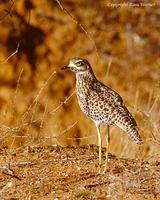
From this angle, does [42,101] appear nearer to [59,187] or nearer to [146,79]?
[146,79]

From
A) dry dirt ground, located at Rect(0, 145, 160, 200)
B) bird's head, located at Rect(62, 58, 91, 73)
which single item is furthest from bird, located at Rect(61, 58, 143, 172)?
dry dirt ground, located at Rect(0, 145, 160, 200)

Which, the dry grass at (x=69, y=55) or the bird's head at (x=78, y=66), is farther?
the dry grass at (x=69, y=55)

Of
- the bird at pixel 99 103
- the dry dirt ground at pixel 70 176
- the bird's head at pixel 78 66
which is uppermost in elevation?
the bird's head at pixel 78 66

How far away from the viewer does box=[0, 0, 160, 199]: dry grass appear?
9539mm

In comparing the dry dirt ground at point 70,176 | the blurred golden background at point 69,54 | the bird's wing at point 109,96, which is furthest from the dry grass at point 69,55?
the bird's wing at point 109,96

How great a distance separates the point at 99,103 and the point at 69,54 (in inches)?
166

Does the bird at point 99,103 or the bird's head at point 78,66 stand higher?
the bird's head at point 78,66

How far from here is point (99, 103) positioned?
241 inches

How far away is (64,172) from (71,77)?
13.6 ft

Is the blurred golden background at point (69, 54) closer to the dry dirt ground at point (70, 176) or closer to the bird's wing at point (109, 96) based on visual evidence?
the dry dirt ground at point (70, 176)

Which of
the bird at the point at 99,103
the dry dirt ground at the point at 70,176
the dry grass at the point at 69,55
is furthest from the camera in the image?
the dry grass at the point at 69,55

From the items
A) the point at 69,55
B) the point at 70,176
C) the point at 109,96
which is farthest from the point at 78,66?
the point at 69,55

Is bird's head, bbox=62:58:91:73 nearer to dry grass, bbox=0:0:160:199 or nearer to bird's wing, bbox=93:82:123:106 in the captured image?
bird's wing, bbox=93:82:123:106

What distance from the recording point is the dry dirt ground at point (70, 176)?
5.81 m
